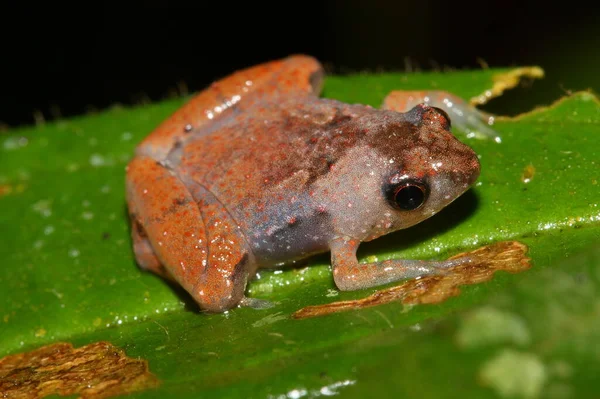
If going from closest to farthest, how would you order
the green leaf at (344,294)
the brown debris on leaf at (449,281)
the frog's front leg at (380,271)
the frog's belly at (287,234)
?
the green leaf at (344,294) → the brown debris on leaf at (449,281) → the frog's front leg at (380,271) → the frog's belly at (287,234)

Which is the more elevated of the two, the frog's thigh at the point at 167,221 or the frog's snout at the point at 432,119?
the frog's snout at the point at 432,119

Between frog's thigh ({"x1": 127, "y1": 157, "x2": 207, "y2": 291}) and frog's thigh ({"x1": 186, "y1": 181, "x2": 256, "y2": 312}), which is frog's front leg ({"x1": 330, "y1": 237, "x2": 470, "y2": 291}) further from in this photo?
frog's thigh ({"x1": 127, "y1": 157, "x2": 207, "y2": 291})

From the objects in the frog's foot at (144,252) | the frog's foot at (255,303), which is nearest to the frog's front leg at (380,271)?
the frog's foot at (255,303)

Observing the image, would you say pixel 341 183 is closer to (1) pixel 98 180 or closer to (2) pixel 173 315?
(2) pixel 173 315

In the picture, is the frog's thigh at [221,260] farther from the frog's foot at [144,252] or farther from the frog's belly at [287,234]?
the frog's foot at [144,252]

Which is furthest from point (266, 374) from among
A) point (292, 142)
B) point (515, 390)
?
point (292, 142)
